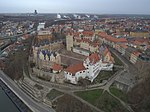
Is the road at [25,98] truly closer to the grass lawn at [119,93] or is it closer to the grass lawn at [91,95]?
the grass lawn at [91,95]

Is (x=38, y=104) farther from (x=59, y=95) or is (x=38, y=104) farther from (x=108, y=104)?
(x=108, y=104)

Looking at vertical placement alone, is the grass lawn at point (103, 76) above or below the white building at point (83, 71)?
below

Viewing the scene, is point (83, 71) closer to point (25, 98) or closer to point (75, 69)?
point (75, 69)

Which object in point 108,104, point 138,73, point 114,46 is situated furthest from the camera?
point 114,46

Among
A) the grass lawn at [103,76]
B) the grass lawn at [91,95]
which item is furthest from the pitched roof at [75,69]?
the grass lawn at [91,95]

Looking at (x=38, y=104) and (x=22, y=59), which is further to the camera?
(x=22, y=59)

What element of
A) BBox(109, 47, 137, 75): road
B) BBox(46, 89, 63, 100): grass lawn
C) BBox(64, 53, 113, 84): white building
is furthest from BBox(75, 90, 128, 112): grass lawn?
BBox(109, 47, 137, 75): road

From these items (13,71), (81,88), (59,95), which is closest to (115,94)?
(81,88)
